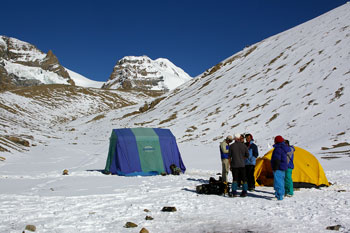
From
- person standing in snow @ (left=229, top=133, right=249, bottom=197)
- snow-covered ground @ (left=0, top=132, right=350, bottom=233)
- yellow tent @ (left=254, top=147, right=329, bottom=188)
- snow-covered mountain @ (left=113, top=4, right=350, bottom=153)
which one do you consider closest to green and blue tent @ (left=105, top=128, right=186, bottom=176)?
snow-covered ground @ (left=0, top=132, right=350, bottom=233)

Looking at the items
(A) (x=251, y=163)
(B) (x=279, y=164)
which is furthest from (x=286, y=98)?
(B) (x=279, y=164)

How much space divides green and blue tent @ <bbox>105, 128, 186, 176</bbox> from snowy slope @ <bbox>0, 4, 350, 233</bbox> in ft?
4.61

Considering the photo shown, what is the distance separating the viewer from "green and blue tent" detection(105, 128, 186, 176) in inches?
696

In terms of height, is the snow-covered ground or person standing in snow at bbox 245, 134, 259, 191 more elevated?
person standing in snow at bbox 245, 134, 259, 191

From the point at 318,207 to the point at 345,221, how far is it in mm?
1508

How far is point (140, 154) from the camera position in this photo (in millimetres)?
18078

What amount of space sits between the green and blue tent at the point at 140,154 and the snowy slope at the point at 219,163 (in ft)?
4.61

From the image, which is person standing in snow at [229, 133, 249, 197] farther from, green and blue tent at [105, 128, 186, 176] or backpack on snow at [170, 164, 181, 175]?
green and blue tent at [105, 128, 186, 176]

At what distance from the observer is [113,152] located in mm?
18031

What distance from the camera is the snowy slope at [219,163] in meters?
7.64

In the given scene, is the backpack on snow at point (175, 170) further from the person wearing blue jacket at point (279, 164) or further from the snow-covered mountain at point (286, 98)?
→ the snow-covered mountain at point (286, 98)

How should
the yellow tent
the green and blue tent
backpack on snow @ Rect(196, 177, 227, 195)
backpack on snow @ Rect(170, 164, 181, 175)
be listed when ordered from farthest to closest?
backpack on snow @ Rect(170, 164, 181, 175) → the green and blue tent → the yellow tent → backpack on snow @ Rect(196, 177, 227, 195)

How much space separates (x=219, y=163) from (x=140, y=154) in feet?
25.8

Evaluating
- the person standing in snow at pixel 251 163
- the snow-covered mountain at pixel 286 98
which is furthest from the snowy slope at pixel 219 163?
the person standing in snow at pixel 251 163
